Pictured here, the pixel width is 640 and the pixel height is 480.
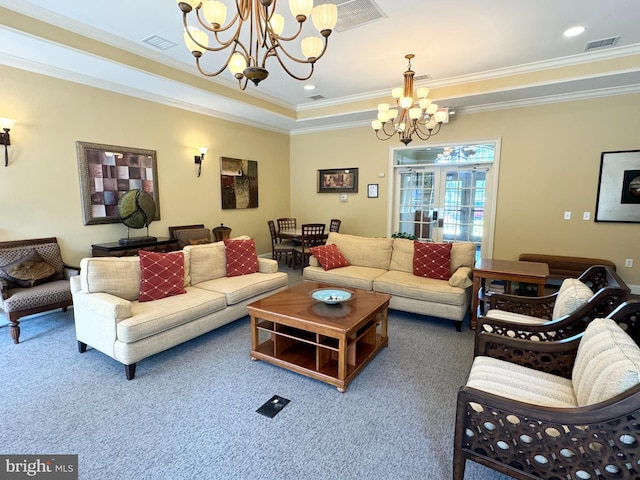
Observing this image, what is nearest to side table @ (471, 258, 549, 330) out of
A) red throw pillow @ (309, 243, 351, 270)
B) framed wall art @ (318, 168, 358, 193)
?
red throw pillow @ (309, 243, 351, 270)

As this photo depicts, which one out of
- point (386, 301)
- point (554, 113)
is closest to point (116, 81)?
point (386, 301)

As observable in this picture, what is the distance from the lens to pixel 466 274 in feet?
11.7

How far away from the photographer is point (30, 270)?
343 cm

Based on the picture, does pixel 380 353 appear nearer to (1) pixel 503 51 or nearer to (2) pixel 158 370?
(2) pixel 158 370

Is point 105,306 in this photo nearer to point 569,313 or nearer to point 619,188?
point 569,313

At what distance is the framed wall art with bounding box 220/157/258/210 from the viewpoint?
6035mm

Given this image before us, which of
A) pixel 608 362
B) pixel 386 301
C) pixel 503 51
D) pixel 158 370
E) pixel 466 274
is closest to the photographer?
pixel 608 362

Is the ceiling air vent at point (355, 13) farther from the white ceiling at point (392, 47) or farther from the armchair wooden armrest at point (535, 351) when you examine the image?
the armchair wooden armrest at point (535, 351)

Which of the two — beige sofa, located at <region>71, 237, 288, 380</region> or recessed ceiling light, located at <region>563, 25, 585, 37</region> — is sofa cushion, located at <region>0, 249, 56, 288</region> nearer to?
beige sofa, located at <region>71, 237, 288, 380</region>

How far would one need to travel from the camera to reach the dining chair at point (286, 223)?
704 centimetres

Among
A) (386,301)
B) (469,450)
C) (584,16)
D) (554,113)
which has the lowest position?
(469,450)

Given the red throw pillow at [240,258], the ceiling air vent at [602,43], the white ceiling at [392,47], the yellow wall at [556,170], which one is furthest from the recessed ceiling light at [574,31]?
the red throw pillow at [240,258]

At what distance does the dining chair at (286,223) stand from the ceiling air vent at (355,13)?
13.9 ft

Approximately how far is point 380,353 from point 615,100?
16.4 ft
